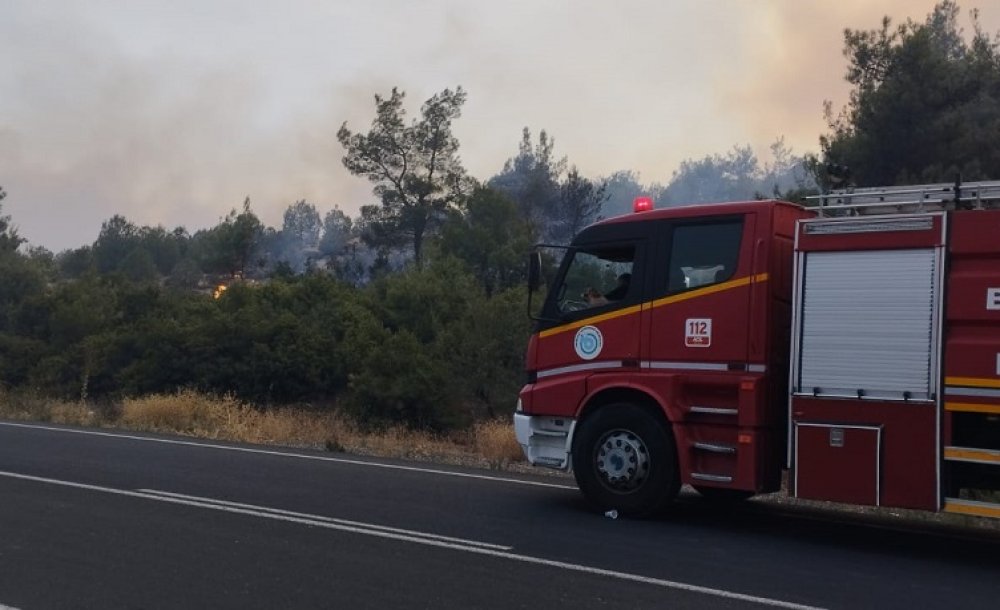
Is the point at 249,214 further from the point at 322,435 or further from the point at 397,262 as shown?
the point at 322,435

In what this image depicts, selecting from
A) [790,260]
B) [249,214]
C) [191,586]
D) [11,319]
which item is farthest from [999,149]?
[249,214]

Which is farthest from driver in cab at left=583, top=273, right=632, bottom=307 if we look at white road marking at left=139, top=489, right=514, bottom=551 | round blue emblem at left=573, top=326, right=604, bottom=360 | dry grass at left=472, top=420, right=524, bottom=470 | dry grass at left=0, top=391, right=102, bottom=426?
dry grass at left=0, top=391, right=102, bottom=426

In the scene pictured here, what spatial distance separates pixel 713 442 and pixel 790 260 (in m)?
1.84

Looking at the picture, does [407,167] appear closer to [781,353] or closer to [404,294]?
[404,294]

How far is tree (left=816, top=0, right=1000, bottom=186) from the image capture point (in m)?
22.8

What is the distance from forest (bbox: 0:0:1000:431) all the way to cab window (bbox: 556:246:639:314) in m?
2.25

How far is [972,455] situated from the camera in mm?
8078

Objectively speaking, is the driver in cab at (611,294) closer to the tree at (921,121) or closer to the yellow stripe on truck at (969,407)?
the yellow stripe on truck at (969,407)

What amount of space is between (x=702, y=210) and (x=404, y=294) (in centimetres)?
2441

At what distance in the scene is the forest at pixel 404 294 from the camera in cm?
2402

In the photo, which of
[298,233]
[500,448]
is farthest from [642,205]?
[298,233]

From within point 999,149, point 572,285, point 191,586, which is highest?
point 999,149

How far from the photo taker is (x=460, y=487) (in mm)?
11453

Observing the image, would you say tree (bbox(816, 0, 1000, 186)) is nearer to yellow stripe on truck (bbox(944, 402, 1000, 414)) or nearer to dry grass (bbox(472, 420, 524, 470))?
dry grass (bbox(472, 420, 524, 470))
